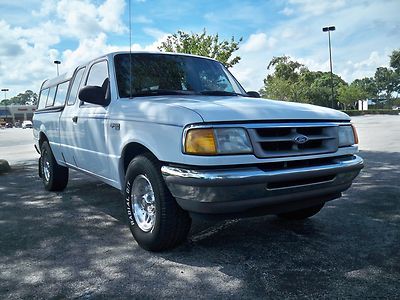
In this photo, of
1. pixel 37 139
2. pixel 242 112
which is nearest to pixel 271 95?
pixel 37 139

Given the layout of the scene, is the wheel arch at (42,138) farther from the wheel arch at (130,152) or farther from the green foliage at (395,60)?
the green foliage at (395,60)

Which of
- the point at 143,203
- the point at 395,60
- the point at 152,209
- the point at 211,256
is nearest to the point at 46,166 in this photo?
the point at 143,203

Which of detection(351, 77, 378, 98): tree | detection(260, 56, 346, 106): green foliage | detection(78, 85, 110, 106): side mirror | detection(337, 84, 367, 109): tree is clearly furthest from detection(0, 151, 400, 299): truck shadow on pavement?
detection(351, 77, 378, 98): tree

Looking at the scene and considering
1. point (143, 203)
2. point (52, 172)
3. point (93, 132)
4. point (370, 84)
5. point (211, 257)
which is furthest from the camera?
point (370, 84)

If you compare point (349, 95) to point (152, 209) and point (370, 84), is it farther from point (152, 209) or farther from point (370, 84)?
point (152, 209)

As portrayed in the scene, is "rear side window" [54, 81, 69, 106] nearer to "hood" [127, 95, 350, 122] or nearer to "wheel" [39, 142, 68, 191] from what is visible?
"wheel" [39, 142, 68, 191]

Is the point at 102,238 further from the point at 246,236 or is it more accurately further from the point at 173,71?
the point at 173,71

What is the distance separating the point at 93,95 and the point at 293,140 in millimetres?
2200

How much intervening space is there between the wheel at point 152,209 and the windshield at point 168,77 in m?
1.02

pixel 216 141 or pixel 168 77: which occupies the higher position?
pixel 168 77

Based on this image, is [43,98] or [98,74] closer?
[98,74]

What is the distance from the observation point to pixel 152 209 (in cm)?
366

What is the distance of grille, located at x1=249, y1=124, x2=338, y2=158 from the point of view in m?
3.11

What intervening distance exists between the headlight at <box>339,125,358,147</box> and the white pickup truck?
0.01 metres
